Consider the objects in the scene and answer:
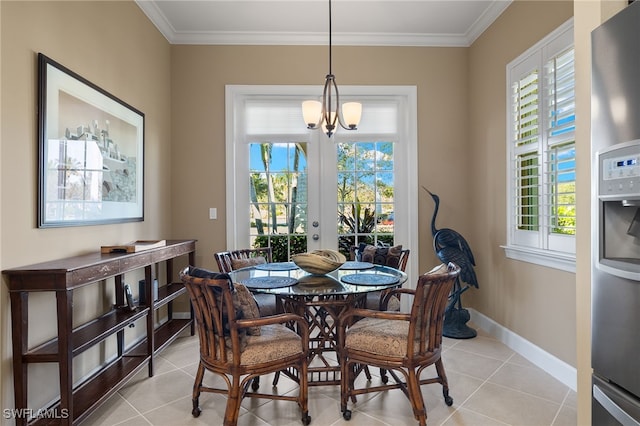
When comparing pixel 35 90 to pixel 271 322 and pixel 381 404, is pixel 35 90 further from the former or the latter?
pixel 381 404

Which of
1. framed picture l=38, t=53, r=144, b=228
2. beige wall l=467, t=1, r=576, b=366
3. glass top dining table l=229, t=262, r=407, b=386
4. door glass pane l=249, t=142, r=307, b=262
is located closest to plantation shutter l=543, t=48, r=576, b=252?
beige wall l=467, t=1, r=576, b=366

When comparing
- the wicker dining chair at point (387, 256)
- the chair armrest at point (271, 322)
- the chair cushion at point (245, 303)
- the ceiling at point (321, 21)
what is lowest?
the chair armrest at point (271, 322)

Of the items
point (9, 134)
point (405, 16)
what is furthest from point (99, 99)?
point (405, 16)

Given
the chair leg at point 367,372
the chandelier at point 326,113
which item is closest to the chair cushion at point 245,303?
the chair leg at point 367,372

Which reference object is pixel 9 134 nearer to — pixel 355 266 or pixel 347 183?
pixel 355 266

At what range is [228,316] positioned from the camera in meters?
1.80

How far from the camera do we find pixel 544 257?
268cm

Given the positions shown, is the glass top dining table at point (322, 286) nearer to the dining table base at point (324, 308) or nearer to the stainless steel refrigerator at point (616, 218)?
the dining table base at point (324, 308)

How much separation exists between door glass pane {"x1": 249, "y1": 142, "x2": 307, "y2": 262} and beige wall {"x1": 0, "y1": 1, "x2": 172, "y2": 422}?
1065 mm

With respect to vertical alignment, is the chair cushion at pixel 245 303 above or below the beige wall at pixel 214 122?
below

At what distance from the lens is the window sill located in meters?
2.43

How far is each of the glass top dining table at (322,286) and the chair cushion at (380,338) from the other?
0.17 m

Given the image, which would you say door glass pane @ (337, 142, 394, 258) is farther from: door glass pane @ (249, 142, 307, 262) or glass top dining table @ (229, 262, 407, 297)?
glass top dining table @ (229, 262, 407, 297)

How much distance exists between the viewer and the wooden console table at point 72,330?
5.72 ft
